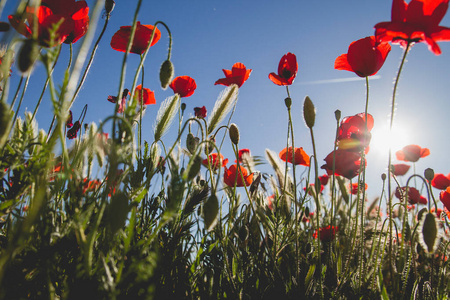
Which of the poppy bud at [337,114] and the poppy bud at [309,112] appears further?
the poppy bud at [337,114]

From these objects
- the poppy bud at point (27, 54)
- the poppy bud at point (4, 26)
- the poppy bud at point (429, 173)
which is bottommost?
the poppy bud at point (429, 173)

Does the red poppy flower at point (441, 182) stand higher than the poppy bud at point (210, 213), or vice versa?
the red poppy flower at point (441, 182)

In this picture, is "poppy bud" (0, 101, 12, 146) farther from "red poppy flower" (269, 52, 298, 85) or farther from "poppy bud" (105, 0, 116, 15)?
"red poppy flower" (269, 52, 298, 85)

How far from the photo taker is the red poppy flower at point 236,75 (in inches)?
79.6

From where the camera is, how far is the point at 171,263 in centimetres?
118

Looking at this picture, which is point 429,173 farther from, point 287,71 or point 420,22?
point 287,71

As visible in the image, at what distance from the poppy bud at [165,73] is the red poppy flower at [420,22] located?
78 centimetres

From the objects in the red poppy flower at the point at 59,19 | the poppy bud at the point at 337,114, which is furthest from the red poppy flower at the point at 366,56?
the red poppy flower at the point at 59,19

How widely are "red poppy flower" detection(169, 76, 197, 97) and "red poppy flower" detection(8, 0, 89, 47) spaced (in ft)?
2.80

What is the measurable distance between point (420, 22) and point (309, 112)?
1.70 ft

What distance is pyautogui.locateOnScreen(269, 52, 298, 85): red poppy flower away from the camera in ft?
6.22

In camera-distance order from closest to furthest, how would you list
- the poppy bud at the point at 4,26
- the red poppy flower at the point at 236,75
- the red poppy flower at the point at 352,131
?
the poppy bud at the point at 4,26 → the red poppy flower at the point at 352,131 → the red poppy flower at the point at 236,75

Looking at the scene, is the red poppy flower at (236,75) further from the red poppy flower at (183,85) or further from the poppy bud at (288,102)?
the poppy bud at (288,102)

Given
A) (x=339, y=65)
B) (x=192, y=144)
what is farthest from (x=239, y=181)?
(x=339, y=65)
